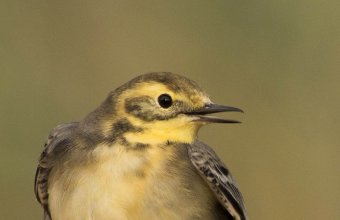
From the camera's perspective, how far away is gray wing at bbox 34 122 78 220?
953cm

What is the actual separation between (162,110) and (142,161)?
1.00 feet

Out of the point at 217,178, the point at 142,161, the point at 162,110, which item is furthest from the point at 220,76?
the point at 142,161

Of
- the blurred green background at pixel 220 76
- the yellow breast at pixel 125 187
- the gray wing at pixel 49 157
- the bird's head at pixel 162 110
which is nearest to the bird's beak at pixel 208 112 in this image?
the bird's head at pixel 162 110

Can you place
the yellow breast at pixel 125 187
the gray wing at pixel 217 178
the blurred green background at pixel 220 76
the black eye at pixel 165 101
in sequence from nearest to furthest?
the yellow breast at pixel 125 187, the black eye at pixel 165 101, the gray wing at pixel 217 178, the blurred green background at pixel 220 76

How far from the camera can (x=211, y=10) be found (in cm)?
1179

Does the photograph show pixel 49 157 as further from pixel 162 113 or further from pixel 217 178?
pixel 217 178

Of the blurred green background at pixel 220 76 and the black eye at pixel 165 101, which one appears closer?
the black eye at pixel 165 101

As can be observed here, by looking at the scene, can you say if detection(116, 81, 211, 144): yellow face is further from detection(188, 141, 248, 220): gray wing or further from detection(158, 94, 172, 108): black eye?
detection(188, 141, 248, 220): gray wing

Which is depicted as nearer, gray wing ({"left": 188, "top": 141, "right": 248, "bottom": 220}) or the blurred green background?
gray wing ({"left": 188, "top": 141, "right": 248, "bottom": 220})

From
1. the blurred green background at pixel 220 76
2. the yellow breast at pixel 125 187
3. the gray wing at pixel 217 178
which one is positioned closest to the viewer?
the yellow breast at pixel 125 187

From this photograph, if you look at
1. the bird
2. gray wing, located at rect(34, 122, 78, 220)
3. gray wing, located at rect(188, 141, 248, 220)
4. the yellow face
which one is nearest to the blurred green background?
gray wing, located at rect(34, 122, 78, 220)

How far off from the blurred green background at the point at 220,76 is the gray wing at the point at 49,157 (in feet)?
5.10

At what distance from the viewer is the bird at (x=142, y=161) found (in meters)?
9.14

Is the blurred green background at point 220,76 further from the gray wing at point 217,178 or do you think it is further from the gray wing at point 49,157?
the gray wing at point 217,178
